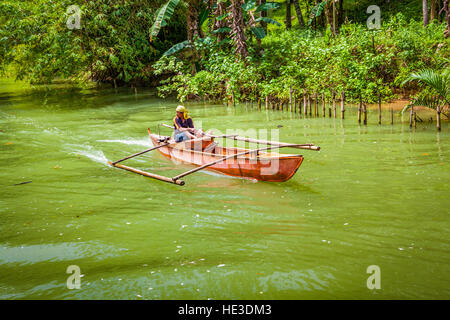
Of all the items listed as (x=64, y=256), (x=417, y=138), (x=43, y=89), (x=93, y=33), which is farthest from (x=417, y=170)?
(x=43, y=89)

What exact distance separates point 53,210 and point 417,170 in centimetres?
759

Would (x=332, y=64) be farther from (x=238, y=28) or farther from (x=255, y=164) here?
(x=255, y=164)

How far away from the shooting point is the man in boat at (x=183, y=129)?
1080 centimetres

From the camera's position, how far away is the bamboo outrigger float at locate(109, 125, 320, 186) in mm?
7957

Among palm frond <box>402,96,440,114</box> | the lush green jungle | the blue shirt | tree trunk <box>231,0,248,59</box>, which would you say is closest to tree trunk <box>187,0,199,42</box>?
the lush green jungle

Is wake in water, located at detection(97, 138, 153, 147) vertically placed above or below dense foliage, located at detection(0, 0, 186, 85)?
below

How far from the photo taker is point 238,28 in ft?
62.8

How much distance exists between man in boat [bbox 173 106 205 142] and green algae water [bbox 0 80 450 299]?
820mm

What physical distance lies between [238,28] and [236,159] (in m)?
12.2

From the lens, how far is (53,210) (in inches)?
283

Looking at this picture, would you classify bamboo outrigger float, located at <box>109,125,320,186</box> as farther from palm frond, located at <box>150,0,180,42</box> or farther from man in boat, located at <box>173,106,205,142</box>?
palm frond, located at <box>150,0,180,42</box>

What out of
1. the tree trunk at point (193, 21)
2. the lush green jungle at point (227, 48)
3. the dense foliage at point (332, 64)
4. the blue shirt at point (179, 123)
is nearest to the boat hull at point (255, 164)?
the blue shirt at point (179, 123)

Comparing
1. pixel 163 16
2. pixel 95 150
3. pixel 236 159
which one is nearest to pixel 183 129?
pixel 236 159
